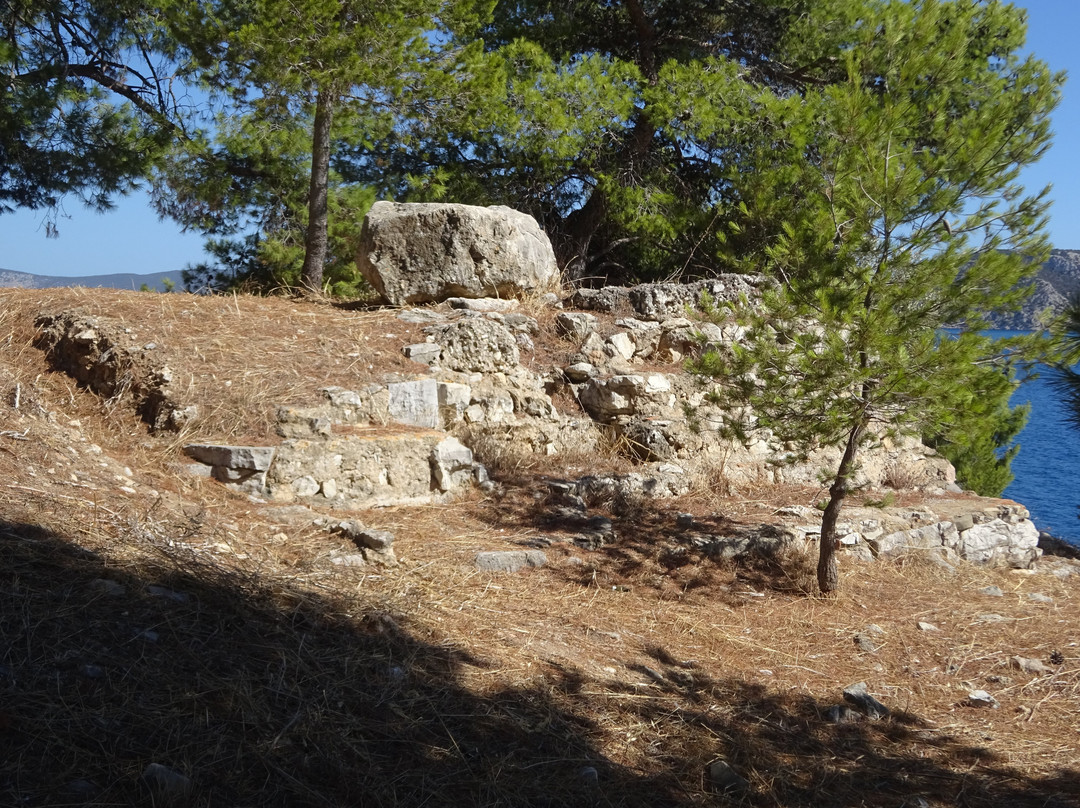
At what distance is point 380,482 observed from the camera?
6.33 metres

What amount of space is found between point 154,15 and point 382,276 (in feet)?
16.3

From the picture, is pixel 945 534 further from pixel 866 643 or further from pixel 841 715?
pixel 841 715

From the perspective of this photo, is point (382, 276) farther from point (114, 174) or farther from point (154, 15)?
point (154, 15)

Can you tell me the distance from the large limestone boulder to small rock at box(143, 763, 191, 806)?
6236mm

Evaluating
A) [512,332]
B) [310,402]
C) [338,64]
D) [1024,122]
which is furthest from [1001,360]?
[338,64]

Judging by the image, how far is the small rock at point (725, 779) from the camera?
11.3ft

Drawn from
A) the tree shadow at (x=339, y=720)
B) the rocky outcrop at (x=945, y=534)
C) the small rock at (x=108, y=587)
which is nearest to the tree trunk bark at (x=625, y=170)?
the rocky outcrop at (x=945, y=534)

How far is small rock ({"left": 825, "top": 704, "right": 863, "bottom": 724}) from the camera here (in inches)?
171

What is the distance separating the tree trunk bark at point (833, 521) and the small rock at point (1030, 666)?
1.16 metres

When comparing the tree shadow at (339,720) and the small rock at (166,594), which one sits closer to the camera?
the tree shadow at (339,720)

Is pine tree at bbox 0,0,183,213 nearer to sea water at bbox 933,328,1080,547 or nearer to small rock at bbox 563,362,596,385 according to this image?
small rock at bbox 563,362,596,385

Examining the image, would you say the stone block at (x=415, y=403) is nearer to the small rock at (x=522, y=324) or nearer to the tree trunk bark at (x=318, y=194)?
the small rock at (x=522, y=324)

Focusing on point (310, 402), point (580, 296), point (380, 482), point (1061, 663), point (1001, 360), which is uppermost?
point (580, 296)

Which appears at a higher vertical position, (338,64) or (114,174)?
(338,64)
